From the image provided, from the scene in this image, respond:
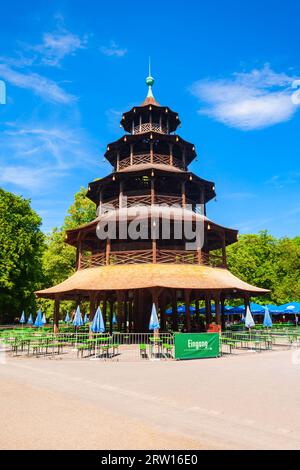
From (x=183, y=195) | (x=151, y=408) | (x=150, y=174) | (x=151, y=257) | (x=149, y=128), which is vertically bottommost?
(x=151, y=408)

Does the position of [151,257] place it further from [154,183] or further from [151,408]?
[151,408]

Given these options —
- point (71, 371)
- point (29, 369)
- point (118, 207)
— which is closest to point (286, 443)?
point (71, 371)

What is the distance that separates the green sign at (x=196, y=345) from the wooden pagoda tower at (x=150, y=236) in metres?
3.93

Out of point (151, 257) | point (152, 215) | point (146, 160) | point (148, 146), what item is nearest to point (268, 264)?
point (148, 146)

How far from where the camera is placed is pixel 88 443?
5.81 meters

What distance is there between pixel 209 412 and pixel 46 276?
1687 inches

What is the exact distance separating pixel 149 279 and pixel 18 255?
1012 inches

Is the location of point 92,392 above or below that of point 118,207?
below

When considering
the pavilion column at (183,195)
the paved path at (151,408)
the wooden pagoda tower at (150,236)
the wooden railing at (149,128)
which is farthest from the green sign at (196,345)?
the wooden railing at (149,128)

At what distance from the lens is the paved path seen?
6.08m

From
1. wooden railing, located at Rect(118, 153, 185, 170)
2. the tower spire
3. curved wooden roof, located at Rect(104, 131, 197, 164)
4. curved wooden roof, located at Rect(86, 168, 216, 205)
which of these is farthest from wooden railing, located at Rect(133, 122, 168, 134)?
curved wooden roof, located at Rect(86, 168, 216, 205)

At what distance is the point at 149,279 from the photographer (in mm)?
22656

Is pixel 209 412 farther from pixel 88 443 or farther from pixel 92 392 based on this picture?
pixel 92 392

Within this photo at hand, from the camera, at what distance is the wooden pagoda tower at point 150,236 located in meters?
23.9
